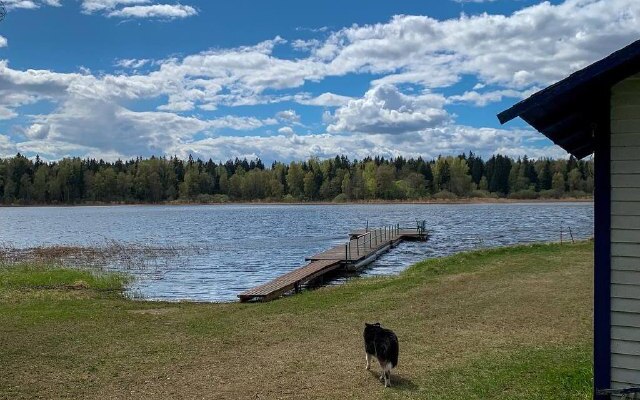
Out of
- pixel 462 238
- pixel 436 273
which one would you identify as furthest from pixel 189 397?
pixel 462 238

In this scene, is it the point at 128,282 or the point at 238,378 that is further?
the point at 128,282

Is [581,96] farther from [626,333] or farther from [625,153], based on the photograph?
[626,333]

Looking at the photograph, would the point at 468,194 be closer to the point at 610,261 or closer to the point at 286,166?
the point at 286,166

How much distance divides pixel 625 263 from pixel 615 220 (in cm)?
47

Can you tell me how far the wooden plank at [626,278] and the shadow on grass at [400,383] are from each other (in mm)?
4138

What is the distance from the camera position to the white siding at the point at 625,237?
6.16 meters

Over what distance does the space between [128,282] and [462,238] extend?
3164cm

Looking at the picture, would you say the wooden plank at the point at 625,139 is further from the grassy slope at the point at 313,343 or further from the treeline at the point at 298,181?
the treeline at the point at 298,181

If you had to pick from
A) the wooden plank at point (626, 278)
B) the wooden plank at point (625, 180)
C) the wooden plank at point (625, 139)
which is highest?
the wooden plank at point (625, 139)

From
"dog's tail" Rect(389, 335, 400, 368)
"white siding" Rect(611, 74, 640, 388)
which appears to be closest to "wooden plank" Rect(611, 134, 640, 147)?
"white siding" Rect(611, 74, 640, 388)

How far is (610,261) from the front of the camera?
6.25 meters

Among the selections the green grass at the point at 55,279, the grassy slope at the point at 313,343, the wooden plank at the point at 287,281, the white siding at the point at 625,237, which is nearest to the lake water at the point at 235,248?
the green grass at the point at 55,279

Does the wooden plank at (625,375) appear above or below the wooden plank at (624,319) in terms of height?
below

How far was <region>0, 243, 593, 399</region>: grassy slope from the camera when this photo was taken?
31.5ft
